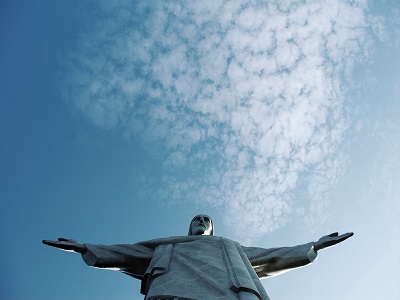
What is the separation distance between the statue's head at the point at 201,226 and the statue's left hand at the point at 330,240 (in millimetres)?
2486

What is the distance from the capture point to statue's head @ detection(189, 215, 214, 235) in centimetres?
1106

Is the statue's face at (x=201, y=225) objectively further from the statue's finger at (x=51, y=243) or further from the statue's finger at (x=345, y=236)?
the statue's finger at (x=51, y=243)

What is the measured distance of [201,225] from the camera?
1124cm

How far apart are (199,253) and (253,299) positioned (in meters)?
2.08

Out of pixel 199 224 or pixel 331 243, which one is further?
pixel 199 224

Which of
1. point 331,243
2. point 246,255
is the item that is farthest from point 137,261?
point 331,243

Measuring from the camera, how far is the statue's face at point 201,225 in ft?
A: 36.3

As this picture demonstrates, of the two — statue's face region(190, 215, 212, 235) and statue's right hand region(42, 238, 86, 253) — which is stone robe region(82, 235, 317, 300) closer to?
statue's right hand region(42, 238, 86, 253)

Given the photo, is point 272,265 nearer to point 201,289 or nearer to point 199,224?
point 199,224

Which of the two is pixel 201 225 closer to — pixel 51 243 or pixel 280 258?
pixel 280 258

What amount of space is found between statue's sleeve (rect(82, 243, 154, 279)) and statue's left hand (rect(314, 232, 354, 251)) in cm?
347

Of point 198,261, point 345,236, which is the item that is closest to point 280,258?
point 345,236

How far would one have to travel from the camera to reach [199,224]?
1127 centimetres

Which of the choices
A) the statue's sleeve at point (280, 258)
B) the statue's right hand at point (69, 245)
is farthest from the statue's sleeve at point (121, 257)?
the statue's sleeve at point (280, 258)
